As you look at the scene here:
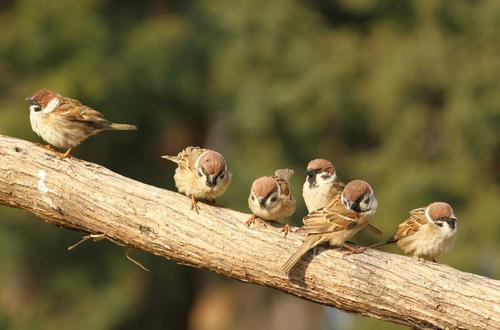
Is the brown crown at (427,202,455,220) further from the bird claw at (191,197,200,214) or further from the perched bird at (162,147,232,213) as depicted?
the bird claw at (191,197,200,214)

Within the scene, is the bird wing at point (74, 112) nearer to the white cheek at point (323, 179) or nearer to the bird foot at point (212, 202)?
the bird foot at point (212, 202)

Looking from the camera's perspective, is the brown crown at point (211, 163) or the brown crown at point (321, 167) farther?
the brown crown at point (321, 167)

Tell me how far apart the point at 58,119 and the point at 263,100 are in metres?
7.38

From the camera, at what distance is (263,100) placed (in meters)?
15.8

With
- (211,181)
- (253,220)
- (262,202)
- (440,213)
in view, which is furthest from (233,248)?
(440,213)

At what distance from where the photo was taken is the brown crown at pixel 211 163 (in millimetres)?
8109

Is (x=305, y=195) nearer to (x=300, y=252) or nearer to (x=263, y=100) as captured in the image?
(x=300, y=252)

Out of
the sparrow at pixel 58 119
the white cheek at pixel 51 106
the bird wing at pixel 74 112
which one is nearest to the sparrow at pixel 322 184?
the sparrow at pixel 58 119

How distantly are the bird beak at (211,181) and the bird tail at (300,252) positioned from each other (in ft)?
2.81

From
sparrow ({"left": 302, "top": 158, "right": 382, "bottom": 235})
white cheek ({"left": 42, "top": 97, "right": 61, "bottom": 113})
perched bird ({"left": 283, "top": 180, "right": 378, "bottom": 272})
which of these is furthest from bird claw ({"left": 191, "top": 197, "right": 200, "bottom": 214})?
white cheek ({"left": 42, "top": 97, "right": 61, "bottom": 113})

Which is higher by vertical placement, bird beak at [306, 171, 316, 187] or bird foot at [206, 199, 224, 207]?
bird beak at [306, 171, 316, 187]

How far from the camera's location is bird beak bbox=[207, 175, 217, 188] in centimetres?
805

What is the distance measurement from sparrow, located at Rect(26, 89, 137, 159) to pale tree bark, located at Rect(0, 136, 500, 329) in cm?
52

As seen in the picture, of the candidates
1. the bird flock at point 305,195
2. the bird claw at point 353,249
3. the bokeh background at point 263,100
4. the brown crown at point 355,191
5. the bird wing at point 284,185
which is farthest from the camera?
the bokeh background at point 263,100
